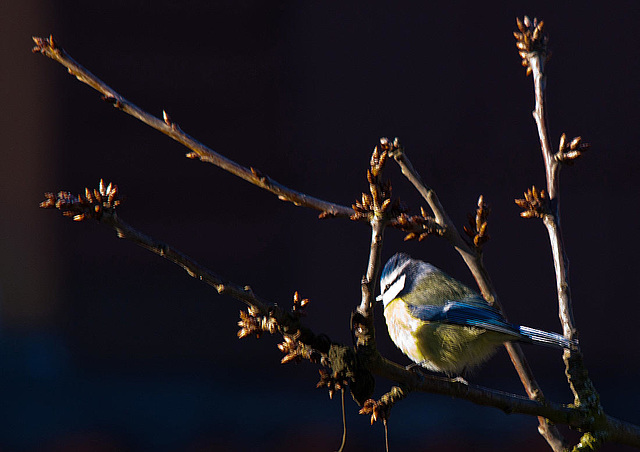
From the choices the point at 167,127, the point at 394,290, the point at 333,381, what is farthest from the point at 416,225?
Answer: the point at 394,290

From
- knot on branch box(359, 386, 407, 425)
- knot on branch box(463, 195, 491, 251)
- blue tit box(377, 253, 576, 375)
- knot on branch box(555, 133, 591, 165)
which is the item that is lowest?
blue tit box(377, 253, 576, 375)

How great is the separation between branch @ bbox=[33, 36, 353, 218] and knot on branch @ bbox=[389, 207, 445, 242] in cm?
9

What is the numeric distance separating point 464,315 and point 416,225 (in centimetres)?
81

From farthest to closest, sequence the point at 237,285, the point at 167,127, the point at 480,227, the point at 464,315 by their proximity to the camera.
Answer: the point at 464,315
the point at 480,227
the point at 167,127
the point at 237,285

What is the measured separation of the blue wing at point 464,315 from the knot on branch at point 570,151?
0.50 meters

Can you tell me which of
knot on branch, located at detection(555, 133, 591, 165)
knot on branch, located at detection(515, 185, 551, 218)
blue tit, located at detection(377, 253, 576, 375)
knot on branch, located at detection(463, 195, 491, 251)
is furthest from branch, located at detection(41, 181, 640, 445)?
blue tit, located at detection(377, 253, 576, 375)

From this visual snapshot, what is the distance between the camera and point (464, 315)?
225 centimetres

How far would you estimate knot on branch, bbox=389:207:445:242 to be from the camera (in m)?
1.46

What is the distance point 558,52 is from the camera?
538cm

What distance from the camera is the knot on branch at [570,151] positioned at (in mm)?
1679

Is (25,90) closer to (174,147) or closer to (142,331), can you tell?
(174,147)

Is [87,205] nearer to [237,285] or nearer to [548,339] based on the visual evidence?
[237,285]

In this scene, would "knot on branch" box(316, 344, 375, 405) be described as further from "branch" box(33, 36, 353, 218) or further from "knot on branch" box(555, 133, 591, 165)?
"knot on branch" box(555, 133, 591, 165)

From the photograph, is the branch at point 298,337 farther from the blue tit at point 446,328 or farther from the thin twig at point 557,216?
the blue tit at point 446,328
